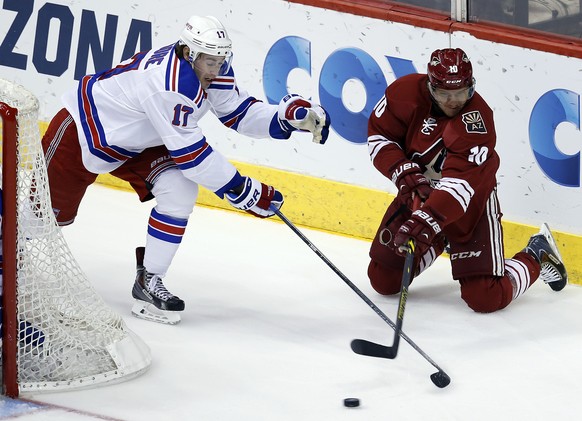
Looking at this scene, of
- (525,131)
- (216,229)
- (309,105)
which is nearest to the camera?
(309,105)

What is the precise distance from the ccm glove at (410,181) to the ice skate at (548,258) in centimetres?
55

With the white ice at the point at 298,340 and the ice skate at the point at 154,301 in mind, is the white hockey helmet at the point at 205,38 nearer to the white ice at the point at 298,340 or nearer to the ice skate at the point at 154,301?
the ice skate at the point at 154,301

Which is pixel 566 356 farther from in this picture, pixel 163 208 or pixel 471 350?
pixel 163 208

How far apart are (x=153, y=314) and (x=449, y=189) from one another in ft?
3.46

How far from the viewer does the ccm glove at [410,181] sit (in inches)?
168

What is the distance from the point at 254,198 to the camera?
13.4 feet

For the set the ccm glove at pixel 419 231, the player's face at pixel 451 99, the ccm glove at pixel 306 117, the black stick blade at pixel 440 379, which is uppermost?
the player's face at pixel 451 99

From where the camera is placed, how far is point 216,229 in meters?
5.26

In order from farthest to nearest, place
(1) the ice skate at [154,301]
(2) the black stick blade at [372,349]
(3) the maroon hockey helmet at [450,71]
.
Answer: (1) the ice skate at [154,301] → (3) the maroon hockey helmet at [450,71] → (2) the black stick blade at [372,349]

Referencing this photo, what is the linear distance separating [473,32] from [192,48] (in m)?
1.27

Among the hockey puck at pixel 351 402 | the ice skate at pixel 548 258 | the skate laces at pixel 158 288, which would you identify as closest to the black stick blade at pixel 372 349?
the hockey puck at pixel 351 402

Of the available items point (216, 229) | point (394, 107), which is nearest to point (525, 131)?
point (394, 107)

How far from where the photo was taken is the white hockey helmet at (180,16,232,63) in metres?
3.94

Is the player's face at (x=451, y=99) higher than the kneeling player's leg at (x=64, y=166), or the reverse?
the player's face at (x=451, y=99)
